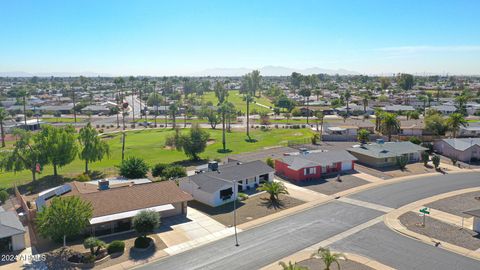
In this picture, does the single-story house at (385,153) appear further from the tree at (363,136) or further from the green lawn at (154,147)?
the green lawn at (154,147)

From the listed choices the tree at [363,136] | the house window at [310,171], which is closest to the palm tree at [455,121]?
the tree at [363,136]

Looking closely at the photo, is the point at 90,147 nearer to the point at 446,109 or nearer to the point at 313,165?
the point at 313,165

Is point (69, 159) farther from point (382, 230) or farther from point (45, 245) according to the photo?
point (382, 230)

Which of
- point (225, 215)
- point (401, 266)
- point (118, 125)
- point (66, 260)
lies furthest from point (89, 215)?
point (118, 125)

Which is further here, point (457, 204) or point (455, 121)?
point (455, 121)

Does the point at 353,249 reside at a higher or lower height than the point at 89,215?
lower

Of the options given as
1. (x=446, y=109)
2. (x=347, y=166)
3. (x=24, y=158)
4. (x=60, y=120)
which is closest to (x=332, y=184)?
(x=347, y=166)

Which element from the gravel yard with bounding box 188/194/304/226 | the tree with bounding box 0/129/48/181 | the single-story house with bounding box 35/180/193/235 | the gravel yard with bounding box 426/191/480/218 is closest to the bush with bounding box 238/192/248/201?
the gravel yard with bounding box 188/194/304/226
